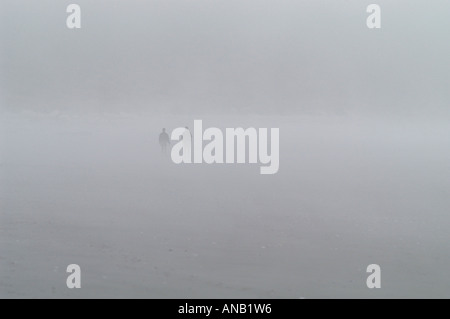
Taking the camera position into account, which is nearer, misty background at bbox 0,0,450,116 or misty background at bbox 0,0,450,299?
misty background at bbox 0,0,450,299

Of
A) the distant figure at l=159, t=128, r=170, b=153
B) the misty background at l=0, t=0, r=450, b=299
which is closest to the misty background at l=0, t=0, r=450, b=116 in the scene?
the misty background at l=0, t=0, r=450, b=299

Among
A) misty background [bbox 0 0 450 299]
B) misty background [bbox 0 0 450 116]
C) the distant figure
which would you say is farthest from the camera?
the distant figure

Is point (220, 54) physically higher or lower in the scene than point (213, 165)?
higher

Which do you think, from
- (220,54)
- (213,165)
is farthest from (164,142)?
(220,54)

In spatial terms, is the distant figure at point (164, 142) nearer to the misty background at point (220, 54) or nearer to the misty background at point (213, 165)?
the misty background at point (213, 165)

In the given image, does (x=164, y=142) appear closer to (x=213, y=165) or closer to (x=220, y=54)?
(x=213, y=165)

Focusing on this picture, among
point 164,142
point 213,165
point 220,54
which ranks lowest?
point 213,165

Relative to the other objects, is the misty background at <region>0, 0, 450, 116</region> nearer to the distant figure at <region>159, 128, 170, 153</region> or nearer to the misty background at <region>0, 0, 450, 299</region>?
the misty background at <region>0, 0, 450, 299</region>

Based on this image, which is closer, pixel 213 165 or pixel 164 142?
pixel 213 165

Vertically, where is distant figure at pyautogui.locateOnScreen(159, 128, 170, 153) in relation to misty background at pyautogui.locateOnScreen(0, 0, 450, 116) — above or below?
below

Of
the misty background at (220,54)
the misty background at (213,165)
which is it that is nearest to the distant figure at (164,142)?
the misty background at (213,165)

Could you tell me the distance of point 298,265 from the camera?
6.56 m

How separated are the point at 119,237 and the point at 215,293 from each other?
1321mm

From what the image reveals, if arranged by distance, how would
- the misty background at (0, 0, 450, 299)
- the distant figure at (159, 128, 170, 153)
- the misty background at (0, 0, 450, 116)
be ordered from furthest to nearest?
the distant figure at (159, 128, 170, 153) < the misty background at (0, 0, 450, 116) < the misty background at (0, 0, 450, 299)
